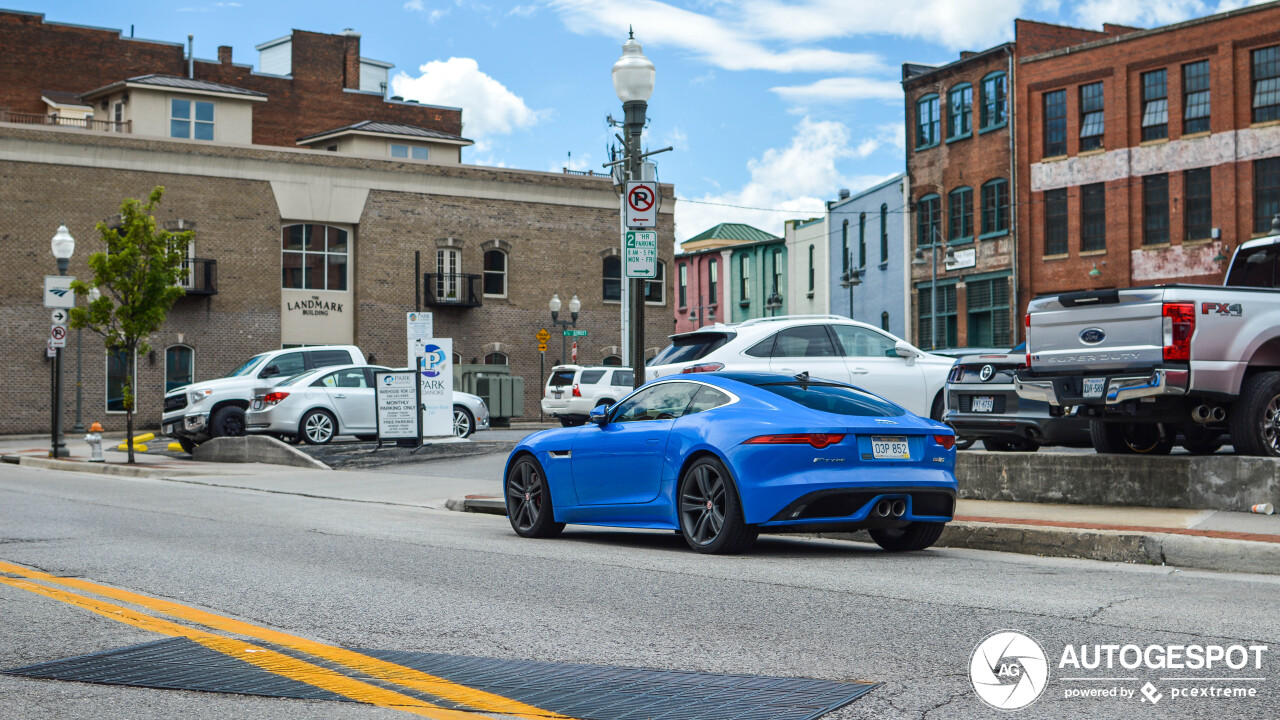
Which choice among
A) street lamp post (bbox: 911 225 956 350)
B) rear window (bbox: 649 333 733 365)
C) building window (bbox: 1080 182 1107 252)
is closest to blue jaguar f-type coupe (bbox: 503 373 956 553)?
rear window (bbox: 649 333 733 365)

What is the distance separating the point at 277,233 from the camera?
43.8 m

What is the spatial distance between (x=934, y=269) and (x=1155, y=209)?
7.89 m

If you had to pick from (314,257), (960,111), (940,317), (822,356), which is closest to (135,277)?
(822,356)

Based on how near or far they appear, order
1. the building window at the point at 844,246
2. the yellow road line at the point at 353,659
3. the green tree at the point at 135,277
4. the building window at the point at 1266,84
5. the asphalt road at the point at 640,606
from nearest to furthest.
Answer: the yellow road line at the point at 353,659, the asphalt road at the point at 640,606, the green tree at the point at 135,277, the building window at the point at 1266,84, the building window at the point at 844,246

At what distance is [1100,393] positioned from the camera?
10.9 meters

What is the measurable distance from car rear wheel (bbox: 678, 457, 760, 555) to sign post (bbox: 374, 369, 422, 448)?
13.1m

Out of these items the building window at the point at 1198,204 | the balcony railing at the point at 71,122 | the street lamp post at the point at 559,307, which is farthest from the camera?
the balcony railing at the point at 71,122

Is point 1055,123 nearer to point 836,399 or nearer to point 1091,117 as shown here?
point 1091,117

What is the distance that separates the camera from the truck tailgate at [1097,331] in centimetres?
1053

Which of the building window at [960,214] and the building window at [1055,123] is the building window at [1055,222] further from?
the building window at [960,214]

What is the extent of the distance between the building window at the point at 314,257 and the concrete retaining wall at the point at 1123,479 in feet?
114

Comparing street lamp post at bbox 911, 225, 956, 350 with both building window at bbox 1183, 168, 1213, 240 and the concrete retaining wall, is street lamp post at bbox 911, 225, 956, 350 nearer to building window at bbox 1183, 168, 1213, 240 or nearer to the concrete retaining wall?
building window at bbox 1183, 168, 1213, 240

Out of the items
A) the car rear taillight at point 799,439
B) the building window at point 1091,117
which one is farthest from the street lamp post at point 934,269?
the car rear taillight at point 799,439

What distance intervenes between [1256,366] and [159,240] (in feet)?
63.7
